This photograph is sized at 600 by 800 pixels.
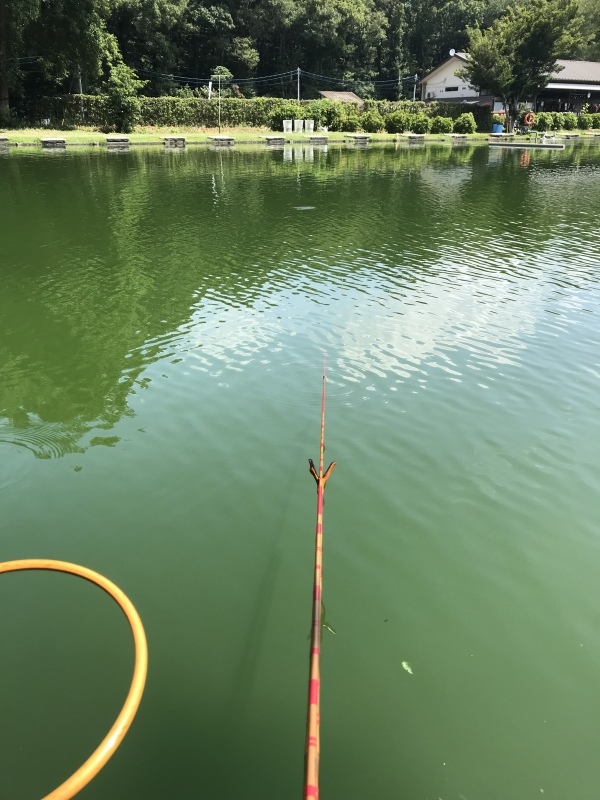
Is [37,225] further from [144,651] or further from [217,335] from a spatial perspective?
[144,651]

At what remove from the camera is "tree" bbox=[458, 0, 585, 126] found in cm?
5675

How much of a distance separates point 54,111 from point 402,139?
109 ft

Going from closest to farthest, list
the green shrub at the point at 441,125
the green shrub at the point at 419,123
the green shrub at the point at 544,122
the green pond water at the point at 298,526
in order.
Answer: the green pond water at the point at 298,526
the green shrub at the point at 419,123
the green shrub at the point at 441,125
the green shrub at the point at 544,122

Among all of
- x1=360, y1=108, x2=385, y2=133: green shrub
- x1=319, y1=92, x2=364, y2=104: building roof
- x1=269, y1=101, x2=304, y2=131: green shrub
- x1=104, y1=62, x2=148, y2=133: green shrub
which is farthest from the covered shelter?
x1=104, y1=62, x2=148, y2=133: green shrub

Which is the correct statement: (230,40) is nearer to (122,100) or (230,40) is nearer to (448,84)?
(448,84)

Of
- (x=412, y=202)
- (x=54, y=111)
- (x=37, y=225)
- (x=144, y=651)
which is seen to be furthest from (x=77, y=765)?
(x=54, y=111)

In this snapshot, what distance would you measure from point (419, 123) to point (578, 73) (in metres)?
34.0

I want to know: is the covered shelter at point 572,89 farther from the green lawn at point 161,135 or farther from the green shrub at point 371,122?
the green shrub at point 371,122

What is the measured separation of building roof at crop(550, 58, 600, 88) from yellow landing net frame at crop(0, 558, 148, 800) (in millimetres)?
89597

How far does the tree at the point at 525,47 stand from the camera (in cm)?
5675

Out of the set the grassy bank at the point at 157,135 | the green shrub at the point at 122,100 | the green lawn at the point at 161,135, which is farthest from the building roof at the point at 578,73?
the green shrub at the point at 122,100

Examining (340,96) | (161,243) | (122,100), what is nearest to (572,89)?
(340,96)

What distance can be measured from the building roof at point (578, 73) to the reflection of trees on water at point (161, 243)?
174 ft

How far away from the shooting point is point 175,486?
Answer: 6164 mm
